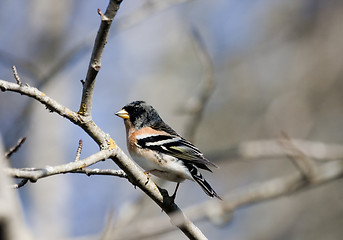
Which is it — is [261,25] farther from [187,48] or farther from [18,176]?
[18,176]

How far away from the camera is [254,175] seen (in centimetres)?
1152

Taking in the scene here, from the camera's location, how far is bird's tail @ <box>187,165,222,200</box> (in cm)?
361

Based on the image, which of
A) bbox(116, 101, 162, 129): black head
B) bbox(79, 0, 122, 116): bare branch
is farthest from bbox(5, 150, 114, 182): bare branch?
bbox(116, 101, 162, 129): black head

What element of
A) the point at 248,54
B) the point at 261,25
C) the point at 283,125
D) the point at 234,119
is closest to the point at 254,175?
the point at 234,119

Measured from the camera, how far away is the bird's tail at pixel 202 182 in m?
3.61

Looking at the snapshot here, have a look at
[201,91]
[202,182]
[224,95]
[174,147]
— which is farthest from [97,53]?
[224,95]

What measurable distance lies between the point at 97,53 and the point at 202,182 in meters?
1.58

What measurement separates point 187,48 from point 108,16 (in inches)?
402

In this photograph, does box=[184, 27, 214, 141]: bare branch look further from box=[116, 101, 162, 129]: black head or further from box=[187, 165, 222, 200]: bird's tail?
box=[187, 165, 222, 200]: bird's tail

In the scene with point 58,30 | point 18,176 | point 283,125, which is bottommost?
point 283,125

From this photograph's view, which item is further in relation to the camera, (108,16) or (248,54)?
(248,54)

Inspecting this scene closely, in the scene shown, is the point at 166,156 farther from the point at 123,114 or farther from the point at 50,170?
the point at 50,170

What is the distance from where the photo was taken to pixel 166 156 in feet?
13.1

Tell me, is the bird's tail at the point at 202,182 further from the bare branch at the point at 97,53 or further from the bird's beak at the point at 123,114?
the bare branch at the point at 97,53
